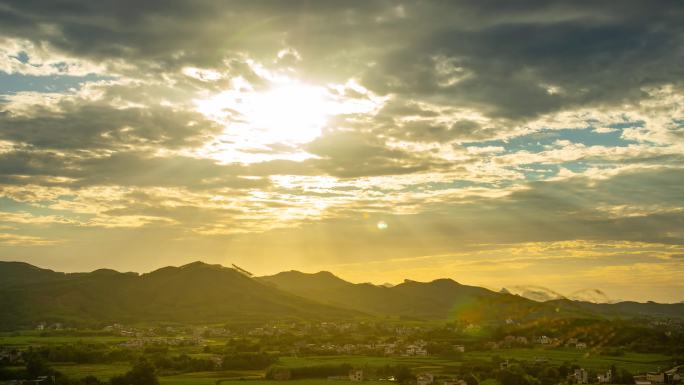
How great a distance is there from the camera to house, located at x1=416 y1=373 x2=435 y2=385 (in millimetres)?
91125

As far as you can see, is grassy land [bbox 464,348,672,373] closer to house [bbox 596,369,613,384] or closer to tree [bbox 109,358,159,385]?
house [bbox 596,369,613,384]

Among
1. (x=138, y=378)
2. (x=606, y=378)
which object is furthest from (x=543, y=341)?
(x=138, y=378)

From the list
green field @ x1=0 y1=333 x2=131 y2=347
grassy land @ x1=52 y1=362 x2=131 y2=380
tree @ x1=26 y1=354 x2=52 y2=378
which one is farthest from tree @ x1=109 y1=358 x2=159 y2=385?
green field @ x1=0 y1=333 x2=131 y2=347

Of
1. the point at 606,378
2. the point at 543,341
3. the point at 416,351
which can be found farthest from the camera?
the point at 416,351

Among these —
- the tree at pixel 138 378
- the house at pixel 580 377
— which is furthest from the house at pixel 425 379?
the tree at pixel 138 378

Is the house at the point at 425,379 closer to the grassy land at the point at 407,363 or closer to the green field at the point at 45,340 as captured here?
the grassy land at the point at 407,363

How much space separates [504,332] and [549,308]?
60.3 meters

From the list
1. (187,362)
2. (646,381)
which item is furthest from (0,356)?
(646,381)

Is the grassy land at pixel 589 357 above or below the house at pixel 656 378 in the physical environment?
above

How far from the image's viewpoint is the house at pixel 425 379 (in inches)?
3588

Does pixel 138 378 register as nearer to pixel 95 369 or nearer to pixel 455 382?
pixel 95 369

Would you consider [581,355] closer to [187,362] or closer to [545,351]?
[545,351]

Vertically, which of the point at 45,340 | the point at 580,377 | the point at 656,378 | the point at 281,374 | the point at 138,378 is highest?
the point at 656,378

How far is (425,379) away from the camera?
303 feet
